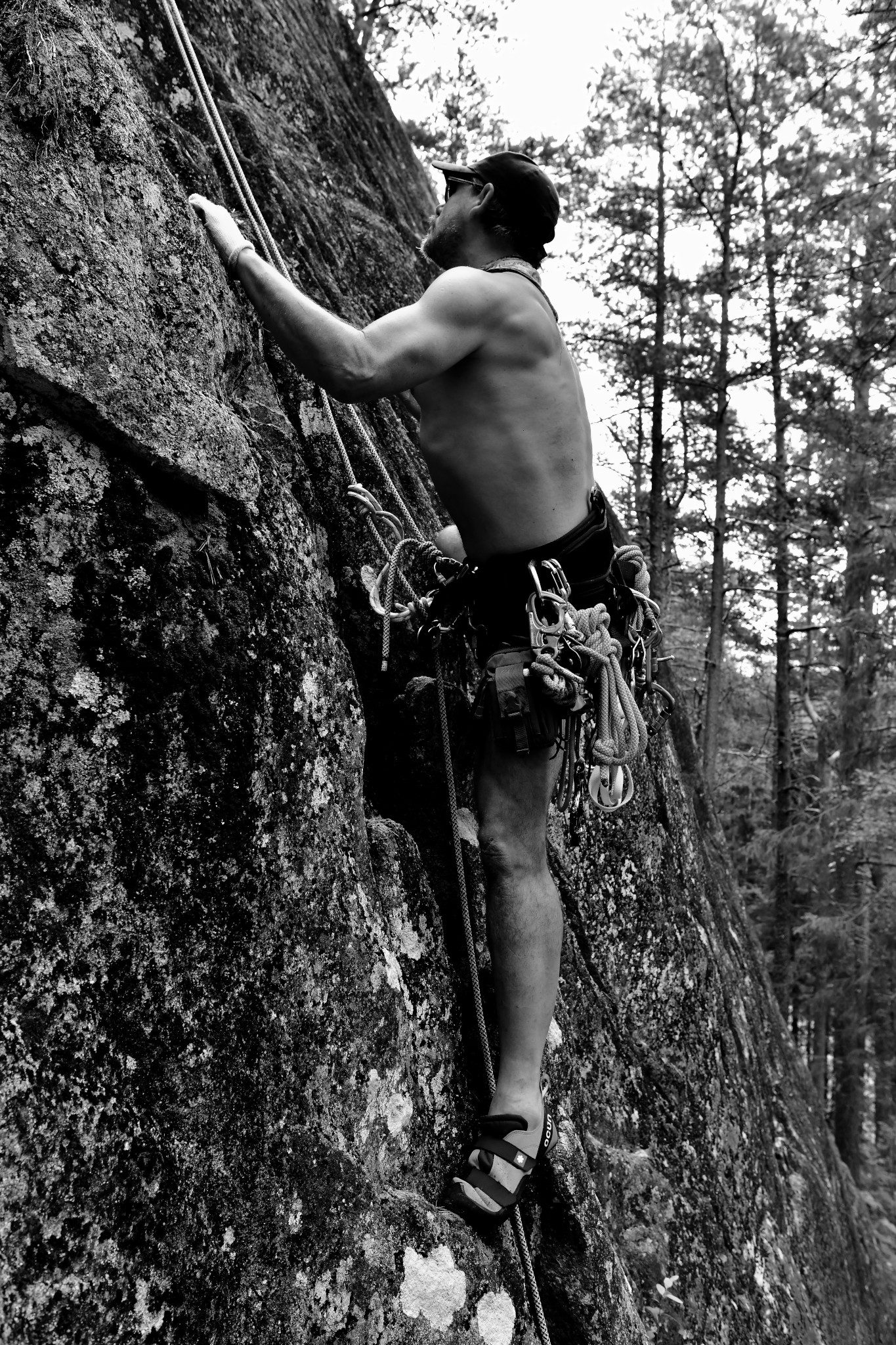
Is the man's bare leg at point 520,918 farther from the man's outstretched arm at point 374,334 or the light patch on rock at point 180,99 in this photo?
the light patch on rock at point 180,99

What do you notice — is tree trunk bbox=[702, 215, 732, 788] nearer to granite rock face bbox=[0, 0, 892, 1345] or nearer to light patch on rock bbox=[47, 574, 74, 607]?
granite rock face bbox=[0, 0, 892, 1345]

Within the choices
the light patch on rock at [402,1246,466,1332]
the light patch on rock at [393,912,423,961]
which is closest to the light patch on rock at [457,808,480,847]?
the light patch on rock at [393,912,423,961]

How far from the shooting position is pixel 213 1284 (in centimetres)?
190

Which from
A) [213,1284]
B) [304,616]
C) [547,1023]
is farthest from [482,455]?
[213,1284]

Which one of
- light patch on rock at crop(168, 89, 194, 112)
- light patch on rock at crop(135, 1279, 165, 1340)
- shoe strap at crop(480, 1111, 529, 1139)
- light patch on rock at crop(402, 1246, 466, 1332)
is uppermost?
light patch on rock at crop(168, 89, 194, 112)

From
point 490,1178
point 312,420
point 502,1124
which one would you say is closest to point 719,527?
point 312,420

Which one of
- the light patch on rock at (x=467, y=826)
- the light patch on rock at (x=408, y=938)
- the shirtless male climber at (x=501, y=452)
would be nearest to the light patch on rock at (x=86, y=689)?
the shirtless male climber at (x=501, y=452)

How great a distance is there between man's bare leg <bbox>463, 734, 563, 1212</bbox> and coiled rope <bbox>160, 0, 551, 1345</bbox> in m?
0.08

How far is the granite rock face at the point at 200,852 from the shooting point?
1.86 meters

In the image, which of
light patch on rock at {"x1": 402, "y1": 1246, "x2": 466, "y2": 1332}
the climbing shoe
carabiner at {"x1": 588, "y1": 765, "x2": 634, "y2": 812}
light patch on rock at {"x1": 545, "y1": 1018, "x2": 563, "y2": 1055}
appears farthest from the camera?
light patch on rock at {"x1": 545, "y1": 1018, "x2": 563, "y2": 1055}

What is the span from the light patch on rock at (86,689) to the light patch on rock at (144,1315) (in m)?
1.13

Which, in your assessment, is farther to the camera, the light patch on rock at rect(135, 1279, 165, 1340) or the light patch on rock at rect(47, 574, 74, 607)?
the light patch on rock at rect(47, 574, 74, 607)

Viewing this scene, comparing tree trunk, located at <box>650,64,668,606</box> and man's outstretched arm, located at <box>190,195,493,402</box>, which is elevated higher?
tree trunk, located at <box>650,64,668,606</box>

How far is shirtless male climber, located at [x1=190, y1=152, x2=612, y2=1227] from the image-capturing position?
2.40m
